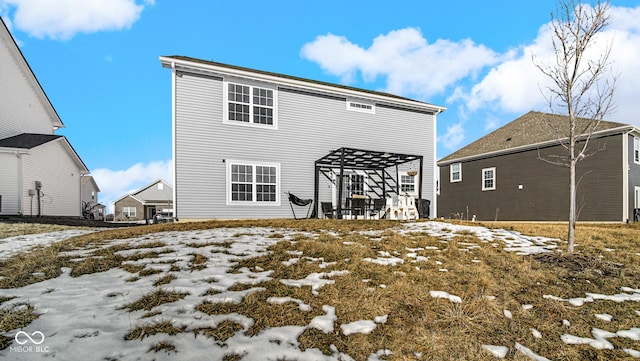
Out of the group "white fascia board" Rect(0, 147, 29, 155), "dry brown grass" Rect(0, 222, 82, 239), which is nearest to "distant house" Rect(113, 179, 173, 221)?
"white fascia board" Rect(0, 147, 29, 155)

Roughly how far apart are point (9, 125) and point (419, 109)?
19.4m

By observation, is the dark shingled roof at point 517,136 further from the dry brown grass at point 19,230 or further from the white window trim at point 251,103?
the dry brown grass at point 19,230

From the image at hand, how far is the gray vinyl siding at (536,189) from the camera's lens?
45.9 ft

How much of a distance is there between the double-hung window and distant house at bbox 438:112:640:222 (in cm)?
687

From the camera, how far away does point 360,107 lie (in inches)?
520

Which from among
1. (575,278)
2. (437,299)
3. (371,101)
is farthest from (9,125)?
(575,278)

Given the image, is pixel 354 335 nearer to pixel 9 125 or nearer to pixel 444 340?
pixel 444 340

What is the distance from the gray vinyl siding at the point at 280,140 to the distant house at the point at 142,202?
102ft

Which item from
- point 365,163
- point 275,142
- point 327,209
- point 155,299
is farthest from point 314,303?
point 365,163

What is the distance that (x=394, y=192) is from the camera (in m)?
12.6

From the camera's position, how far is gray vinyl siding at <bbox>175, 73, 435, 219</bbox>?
1058cm

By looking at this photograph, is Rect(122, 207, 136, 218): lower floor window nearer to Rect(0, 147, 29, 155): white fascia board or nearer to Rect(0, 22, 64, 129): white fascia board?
Rect(0, 22, 64, 129): white fascia board

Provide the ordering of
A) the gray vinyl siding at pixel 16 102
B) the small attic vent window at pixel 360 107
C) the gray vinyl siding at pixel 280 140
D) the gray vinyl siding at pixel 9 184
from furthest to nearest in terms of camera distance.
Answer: the gray vinyl siding at pixel 16 102 → the small attic vent window at pixel 360 107 → the gray vinyl siding at pixel 9 184 → the gray vinyl siding at pixel 280 140

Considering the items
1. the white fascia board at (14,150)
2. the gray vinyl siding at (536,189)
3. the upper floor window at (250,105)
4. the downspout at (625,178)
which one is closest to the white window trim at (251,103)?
the upper floor window at (250,105)
